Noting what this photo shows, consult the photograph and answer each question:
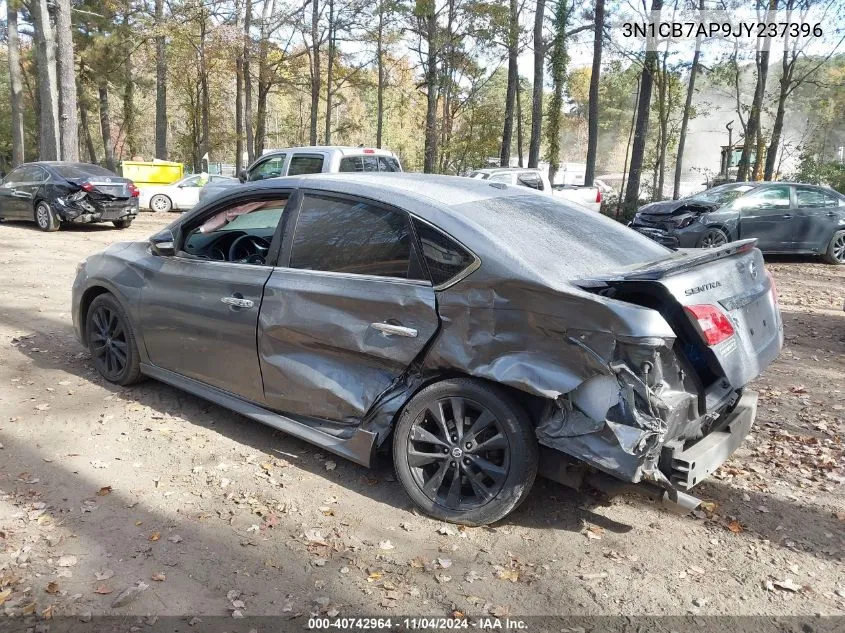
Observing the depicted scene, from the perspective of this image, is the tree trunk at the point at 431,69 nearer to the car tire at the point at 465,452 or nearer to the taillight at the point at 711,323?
the car tire at the point at 465,452

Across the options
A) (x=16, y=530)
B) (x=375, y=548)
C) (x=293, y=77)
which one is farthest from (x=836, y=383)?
(x=293, y=77)

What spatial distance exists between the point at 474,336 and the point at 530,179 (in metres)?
15.8

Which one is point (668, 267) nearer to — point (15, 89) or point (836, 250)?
point (836, 250)

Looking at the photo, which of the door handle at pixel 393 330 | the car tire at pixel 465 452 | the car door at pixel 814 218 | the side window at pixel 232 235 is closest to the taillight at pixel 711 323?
the car tire at pixel 465 452

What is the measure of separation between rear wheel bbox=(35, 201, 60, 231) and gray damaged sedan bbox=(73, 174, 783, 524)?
11.8 meters

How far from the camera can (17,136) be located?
84.5ft

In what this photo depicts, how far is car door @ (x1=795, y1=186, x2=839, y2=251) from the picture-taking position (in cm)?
1298

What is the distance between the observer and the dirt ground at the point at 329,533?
287cm

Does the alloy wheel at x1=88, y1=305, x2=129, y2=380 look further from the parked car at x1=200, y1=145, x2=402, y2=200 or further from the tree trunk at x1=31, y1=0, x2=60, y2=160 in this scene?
the tree trunk at x1=31, y1=0, x2=60, y2=160

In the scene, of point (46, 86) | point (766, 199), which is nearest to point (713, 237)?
point (766, 199)

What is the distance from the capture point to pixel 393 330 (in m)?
3.44

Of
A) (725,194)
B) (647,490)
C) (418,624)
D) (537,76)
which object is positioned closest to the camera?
(418,624)

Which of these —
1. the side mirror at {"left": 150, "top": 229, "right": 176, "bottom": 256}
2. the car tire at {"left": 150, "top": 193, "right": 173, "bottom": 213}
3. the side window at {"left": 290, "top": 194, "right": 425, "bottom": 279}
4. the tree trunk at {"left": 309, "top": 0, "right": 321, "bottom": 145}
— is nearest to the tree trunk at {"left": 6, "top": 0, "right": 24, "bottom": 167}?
the car tire at {"left": 150, "top": 193, "right": 173, "bottom": 213}

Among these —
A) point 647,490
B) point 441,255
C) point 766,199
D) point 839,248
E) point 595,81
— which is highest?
point 595,81
